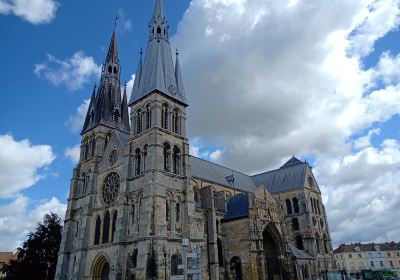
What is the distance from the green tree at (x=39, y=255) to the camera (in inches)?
1437

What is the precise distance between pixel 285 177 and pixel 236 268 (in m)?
22.1

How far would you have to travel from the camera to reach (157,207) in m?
27.8

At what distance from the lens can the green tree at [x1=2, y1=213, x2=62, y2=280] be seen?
120 feet

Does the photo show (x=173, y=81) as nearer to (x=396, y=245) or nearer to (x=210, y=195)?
(x=210, y=195)

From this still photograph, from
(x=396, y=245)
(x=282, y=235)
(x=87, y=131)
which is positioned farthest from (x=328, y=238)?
(x=396, y=245)

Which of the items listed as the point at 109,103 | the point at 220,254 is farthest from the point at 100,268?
the point at 109,103

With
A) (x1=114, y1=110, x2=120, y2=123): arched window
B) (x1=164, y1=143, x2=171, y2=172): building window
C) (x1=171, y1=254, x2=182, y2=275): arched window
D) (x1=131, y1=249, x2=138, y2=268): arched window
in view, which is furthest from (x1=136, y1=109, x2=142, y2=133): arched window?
(x1=171, y1=254, x2=182, y2=275): arched window

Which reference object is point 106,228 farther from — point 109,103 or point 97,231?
point 109,103

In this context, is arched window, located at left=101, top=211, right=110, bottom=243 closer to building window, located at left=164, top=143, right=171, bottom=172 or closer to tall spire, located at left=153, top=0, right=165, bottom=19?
building window, located at left=164, top=143, right=171, bottom=172

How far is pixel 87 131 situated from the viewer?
41125mm

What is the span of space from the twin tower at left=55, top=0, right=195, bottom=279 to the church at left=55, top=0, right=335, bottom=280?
91 mm

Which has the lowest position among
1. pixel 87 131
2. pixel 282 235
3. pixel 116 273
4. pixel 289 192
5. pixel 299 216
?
pixel 116 273

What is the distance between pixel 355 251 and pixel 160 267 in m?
71.0

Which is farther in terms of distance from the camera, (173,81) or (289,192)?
(289,192)
